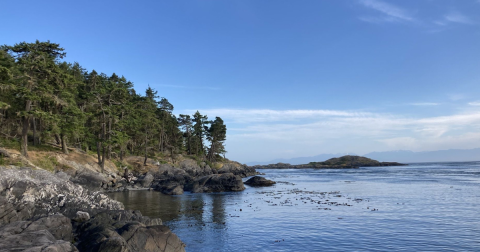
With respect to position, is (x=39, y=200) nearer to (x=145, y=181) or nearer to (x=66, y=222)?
(x=66, y=222)

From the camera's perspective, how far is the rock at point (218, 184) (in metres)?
47.3

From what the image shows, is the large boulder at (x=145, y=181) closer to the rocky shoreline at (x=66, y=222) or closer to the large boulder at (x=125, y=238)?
the rocky shoreline at (x=66, y=222)

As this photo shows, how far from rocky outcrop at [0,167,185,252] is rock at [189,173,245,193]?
74.7 ft

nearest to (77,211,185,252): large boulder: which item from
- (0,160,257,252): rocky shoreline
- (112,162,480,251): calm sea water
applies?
(0,160,257,252): rocky shoreline

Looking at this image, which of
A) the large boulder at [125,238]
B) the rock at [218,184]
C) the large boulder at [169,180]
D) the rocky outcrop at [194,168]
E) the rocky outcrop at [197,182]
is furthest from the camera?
the rocky outcrop at [194,168]

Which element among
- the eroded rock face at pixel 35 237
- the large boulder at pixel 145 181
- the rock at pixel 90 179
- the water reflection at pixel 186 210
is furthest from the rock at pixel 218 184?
the eroded rock face at pixel 35 237

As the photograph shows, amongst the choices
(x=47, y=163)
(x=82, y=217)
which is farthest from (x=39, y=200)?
(x=47, y=163)

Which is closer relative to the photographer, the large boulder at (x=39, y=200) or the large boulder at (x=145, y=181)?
the large boulder at (x=39, y=200)

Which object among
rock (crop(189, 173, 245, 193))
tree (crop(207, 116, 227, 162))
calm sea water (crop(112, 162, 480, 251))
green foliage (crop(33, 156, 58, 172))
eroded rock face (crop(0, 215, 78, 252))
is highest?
tree (crop(207, 116, 227, 162))

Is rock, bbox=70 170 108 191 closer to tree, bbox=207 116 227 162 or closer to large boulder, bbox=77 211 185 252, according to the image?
large boulder, bbox=77 211 185 252

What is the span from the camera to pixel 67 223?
16.1 m

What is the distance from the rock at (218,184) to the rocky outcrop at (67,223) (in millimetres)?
22784

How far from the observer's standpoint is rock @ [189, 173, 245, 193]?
47312 millimetres

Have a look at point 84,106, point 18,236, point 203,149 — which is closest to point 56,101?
point 84,106
